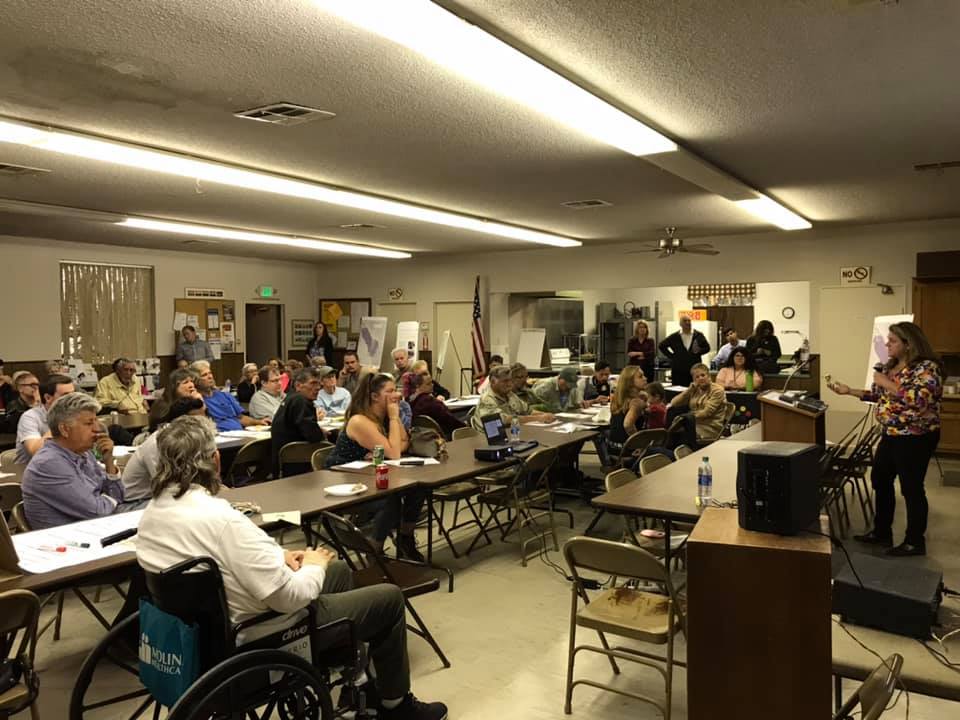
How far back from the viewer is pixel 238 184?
6.21 metres

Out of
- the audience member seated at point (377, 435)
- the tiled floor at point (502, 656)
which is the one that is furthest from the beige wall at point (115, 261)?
the audience member seated at point (377, 435)

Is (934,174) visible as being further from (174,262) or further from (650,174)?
(174,262)

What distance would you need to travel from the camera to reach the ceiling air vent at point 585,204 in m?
7.54

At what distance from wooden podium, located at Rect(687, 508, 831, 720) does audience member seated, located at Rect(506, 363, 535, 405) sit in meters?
4.68

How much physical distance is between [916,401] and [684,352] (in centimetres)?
588

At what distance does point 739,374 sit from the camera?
8.98 metres

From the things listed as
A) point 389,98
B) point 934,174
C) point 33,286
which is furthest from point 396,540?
point 33,286

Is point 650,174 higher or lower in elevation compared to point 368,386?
higher

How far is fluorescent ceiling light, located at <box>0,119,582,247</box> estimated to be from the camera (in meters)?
4.70

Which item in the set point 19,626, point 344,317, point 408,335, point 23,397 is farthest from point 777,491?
point 344,317

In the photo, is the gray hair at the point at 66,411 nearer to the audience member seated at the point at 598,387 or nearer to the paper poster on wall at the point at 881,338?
the audience member seated at the point at 598,387

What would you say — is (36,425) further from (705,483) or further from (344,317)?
(344,317)

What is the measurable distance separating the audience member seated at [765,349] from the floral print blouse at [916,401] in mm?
4788

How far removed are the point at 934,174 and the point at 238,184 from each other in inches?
232
